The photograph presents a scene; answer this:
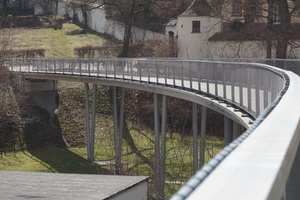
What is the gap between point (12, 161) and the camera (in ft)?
92.0

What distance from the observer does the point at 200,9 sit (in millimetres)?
41500

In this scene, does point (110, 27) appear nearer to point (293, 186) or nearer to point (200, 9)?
point (200, 9)

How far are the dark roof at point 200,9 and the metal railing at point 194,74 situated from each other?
13508mm

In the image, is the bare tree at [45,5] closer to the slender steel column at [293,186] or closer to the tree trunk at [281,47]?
the tree trunk at [281,47]

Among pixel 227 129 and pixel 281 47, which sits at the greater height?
pixel 281 47

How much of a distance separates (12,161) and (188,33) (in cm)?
2152

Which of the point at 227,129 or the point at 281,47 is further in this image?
the point at 281,47

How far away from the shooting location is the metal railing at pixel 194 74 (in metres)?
9.45

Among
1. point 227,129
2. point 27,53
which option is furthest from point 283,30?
point 27,53

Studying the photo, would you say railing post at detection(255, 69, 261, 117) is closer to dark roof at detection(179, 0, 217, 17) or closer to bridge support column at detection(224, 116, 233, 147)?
bridge support column at detection(224, 116, 233, 147)

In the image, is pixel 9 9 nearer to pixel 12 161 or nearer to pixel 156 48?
pixel 156 48

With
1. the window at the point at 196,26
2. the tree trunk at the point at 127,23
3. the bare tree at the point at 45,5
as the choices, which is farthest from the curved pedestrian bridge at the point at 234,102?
the bare tree at the point at 45,5

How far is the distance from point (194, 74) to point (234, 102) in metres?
4.80

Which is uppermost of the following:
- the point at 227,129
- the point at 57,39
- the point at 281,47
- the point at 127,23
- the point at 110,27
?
the point at 110,27
